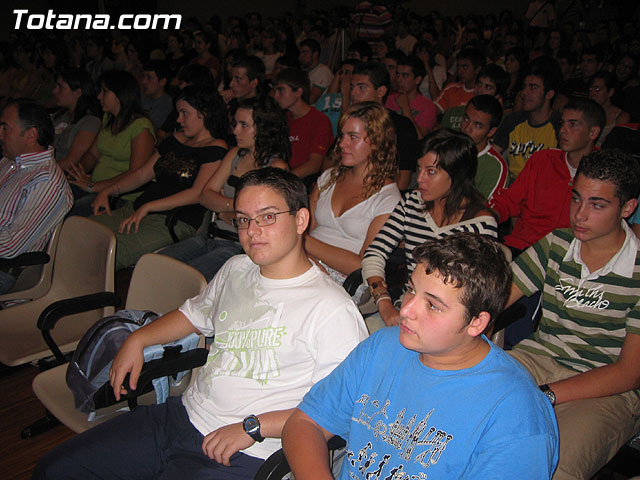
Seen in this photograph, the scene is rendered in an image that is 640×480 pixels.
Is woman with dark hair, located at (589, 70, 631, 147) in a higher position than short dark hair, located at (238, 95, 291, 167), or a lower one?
higher

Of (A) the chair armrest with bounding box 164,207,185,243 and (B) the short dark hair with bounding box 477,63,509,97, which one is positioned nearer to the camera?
(A) the chair armrest with bounding box 164,207,185,243

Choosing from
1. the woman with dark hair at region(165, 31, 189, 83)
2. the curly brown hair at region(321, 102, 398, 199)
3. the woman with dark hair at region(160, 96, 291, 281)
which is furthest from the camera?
the woman with dark hair at region(165, 31, 189, 83)

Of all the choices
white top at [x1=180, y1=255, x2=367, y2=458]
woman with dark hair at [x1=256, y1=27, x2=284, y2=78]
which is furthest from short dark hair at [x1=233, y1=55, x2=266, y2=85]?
white top at [x1=180, y1=255, x2=367, y2=458]

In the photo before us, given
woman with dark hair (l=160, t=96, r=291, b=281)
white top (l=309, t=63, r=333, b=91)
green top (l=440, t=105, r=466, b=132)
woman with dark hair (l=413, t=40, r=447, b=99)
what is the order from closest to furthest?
1. woman with dark hair (l=160, t=96, r=291, b=281)
2. green top (l=440, t=105, r=466, b=132)
3. white top (l=309, t=63, r=333, b=91)
4. woman with dark hair (l=413, t=40, r=447, b=99)

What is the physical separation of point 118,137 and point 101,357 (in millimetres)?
2426

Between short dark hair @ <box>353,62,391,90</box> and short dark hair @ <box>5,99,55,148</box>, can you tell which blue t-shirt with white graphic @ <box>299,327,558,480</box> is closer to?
short dark hair @ <box>5,99,55,148</box>

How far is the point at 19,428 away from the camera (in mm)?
2225

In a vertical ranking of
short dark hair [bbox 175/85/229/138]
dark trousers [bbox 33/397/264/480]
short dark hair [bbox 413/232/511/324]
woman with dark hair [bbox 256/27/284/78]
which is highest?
woman with dark hair [bbox 256/27/284/78]

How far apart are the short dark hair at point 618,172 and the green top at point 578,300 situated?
0.46 feet

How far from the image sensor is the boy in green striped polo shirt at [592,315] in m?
1.54

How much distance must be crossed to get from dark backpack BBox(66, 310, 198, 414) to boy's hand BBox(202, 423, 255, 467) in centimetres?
42

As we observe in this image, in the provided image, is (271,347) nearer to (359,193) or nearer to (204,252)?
(359,193)

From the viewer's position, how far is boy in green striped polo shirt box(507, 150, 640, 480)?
154 cm

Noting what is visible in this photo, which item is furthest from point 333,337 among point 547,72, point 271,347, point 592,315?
point 547,72
